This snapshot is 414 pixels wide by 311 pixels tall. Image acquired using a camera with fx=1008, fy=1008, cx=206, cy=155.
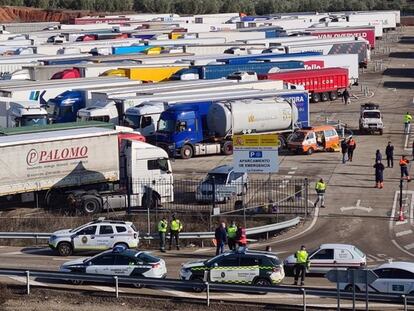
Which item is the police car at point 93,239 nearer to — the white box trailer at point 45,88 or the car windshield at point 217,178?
the car windshield at point 217,178

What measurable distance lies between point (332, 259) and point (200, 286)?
11.6ft

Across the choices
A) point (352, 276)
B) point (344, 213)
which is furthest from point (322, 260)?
point (344, 213)

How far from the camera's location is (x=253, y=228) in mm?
27312

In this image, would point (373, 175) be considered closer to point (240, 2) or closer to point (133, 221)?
point (133, 221)

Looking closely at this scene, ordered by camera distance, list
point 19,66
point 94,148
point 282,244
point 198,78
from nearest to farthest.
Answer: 1. point 282,244
2. point 94,148
3. point 198,78
4. point 19,66

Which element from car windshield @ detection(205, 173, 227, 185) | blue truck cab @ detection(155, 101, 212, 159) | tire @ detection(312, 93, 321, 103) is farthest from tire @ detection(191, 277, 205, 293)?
tire @ detection(312, 93, 321, 103)

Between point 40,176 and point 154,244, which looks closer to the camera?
point 154,244

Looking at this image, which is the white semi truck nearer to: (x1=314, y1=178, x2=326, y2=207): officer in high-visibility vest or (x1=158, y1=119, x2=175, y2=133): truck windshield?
(x1=314, y1=178, x2=326, y2=207): officer in high-visibility vest

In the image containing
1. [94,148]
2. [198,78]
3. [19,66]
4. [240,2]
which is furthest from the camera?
[240,2]

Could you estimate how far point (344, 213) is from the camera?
2975 cm

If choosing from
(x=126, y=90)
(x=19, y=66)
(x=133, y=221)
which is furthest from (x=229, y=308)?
(x=19, y=66)

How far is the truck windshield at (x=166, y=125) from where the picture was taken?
129ft

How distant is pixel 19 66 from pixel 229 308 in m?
43.6

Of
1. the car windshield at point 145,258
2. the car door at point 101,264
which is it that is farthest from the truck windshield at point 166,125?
the car door at point 101,264
